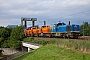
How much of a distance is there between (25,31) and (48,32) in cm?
2198

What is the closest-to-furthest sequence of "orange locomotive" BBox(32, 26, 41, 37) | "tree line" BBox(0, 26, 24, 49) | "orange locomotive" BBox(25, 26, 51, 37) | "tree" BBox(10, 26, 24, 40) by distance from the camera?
1. "orange locomotive" BBox(25, 26, 51, 37)
2. "orange locomotive" BBox(32, 26, 41, 37)
3. "tree line" BBox(0, 26, 24, 49)
4. "tree" BBox(10, 26, 24, 40)

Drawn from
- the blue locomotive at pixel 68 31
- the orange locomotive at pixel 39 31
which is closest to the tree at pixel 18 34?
the orange locomotive at pixel 39 31

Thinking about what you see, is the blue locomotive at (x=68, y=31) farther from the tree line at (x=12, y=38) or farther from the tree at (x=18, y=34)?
the tree at (x=18, y=34)

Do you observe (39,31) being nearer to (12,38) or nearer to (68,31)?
(12,38)

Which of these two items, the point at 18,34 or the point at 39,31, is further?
the point at 18,34

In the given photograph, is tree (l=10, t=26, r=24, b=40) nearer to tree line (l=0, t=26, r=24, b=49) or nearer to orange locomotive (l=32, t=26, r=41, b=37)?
tree line (l=0, t=26, r=24, b=49)

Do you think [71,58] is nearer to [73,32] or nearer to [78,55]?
[78,55]

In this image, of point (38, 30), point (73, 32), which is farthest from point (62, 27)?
point (38, 30)

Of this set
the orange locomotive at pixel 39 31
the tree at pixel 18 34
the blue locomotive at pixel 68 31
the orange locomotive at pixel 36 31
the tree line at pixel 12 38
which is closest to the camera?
the blue locomotive at pixel 68 31

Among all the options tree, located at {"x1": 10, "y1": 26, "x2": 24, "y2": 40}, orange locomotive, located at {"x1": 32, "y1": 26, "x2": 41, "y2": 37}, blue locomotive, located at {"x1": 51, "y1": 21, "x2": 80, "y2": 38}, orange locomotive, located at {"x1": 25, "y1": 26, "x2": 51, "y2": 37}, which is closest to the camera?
blue locomotive, located at {"x1": 51, "y1": 21, "x2": 80, "y2": 38}

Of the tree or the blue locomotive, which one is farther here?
the tree

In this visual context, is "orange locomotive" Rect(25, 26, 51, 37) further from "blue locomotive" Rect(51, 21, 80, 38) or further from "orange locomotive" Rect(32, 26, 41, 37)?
"blue locomotive" Rect(51, 21, 80, 38)

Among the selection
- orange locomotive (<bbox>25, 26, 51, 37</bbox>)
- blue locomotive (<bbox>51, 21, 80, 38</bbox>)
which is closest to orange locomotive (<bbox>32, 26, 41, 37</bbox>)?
orange locomotive (<bbox>25, 26, 51, 37</bbox>)

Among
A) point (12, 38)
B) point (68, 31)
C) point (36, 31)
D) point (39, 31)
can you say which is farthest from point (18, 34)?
point (68, 31)
